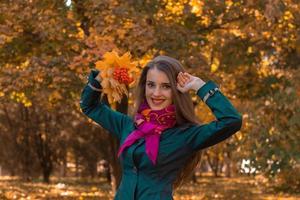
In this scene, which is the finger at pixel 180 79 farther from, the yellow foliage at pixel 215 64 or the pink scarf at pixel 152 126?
→ the yellow foliage at pixel 215 64

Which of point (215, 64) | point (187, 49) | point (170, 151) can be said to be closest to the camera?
point (170, 151)

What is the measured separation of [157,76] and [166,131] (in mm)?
308

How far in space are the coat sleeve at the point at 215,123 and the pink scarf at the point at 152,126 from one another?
0.14 metres

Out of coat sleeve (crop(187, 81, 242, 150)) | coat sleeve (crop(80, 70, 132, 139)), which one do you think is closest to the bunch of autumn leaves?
coat sleeve (crop(80, 70, 132, 139))

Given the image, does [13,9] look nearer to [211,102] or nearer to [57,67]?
[57,67]

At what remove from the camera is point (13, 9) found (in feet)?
36.1

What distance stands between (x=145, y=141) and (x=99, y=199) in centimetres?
1102

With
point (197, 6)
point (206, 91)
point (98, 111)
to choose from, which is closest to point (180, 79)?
point (206, 91)

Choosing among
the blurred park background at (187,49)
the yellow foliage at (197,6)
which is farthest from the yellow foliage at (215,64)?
the yellow foliage at (197,6)

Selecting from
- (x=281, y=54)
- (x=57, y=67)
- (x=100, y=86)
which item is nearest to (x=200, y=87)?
(x=100, y=86)

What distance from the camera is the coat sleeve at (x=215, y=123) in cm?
314

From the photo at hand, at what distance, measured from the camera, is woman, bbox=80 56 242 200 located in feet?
10.5

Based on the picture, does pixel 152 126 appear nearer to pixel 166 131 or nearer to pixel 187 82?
pixel 166 131

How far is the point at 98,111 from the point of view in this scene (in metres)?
3.69
